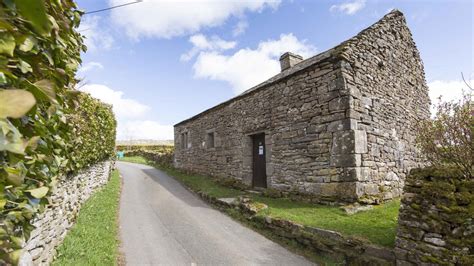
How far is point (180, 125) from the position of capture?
18.5m

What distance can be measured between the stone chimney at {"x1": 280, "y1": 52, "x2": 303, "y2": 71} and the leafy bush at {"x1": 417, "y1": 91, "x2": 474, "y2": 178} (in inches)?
345

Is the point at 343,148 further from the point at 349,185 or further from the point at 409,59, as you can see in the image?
the point at 409,59

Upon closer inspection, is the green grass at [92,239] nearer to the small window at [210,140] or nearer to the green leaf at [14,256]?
the green leaf at [14,256]

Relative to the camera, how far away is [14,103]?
1.84 ft

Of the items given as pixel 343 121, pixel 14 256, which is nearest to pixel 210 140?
pixel 343 121

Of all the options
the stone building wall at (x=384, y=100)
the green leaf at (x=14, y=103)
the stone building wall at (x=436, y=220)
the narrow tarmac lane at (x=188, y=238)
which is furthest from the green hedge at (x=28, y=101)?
the stone building wall at (x=384, y=100)

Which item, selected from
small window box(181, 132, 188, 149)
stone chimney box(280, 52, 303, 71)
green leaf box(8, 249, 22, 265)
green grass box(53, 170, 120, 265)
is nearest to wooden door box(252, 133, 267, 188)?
stone chimney box(280, 52, 303, 71)

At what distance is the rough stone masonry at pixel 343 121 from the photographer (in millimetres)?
7355

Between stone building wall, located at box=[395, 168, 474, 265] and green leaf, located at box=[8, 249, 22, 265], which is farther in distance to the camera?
stone building wall, located at box=[395, 168, 474, 265]

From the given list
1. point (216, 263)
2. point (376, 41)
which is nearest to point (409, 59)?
point (376, 41)

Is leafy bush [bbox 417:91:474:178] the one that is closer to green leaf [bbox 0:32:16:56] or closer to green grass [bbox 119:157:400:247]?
green grass [bbox 119:157:400:247]

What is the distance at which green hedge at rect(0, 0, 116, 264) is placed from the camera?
0.58 metres

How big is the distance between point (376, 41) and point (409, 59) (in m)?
3.02

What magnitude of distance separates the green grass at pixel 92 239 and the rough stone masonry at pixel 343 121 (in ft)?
18.1
